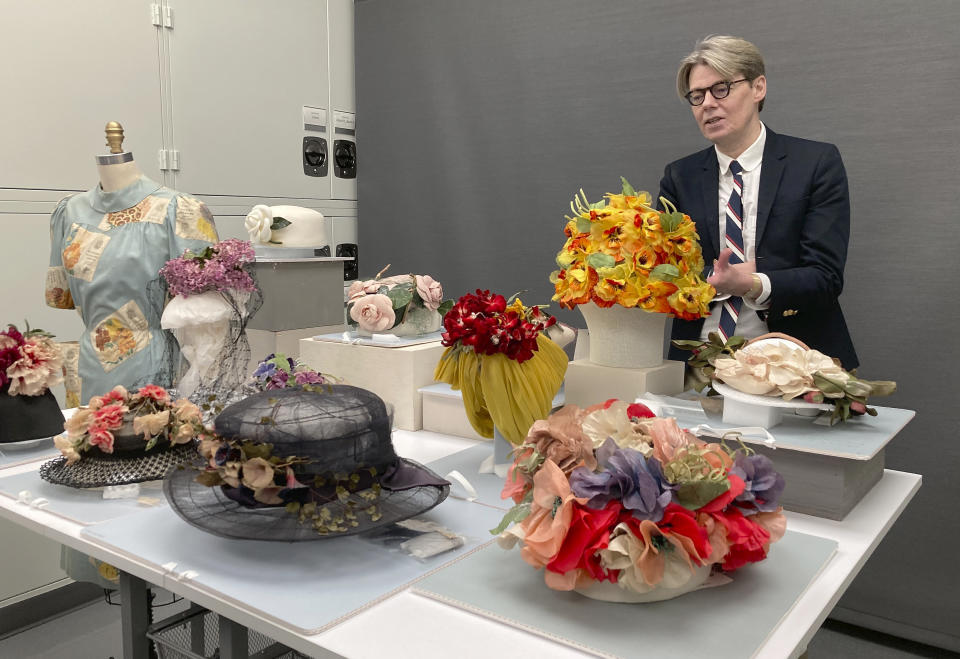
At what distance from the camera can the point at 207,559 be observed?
45.4 inches

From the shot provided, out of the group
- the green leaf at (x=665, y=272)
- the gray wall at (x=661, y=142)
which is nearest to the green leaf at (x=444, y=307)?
the green leaf at (x=665, y=272)

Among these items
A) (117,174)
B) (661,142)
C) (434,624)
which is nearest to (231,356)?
(117,174)

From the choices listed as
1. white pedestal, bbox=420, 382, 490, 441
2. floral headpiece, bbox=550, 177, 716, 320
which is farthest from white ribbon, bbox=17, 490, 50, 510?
floral headpiece, bbox=550, 177, 716, 320

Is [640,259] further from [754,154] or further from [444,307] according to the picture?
[754,154]

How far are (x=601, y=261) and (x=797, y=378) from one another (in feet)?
1.36

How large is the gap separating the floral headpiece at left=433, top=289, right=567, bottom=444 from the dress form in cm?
125

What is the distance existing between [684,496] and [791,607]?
7.7 inches

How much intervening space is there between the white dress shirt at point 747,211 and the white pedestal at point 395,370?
738 millimetres

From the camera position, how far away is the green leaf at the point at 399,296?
2039 mm

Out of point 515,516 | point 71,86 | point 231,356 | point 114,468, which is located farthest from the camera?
point 71,86

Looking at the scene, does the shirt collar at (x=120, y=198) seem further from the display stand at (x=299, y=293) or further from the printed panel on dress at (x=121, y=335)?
the display stand at (x=299, y=293)

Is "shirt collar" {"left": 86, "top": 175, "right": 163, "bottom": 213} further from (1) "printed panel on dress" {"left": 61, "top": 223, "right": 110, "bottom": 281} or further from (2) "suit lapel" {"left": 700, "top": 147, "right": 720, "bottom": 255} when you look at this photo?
(2) "suit lapel" {"left": 700, "top": 147, "right": 720, "bottom": 255}

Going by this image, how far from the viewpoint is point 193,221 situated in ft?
7.34

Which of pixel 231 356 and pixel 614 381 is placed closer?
pixel 614 381
